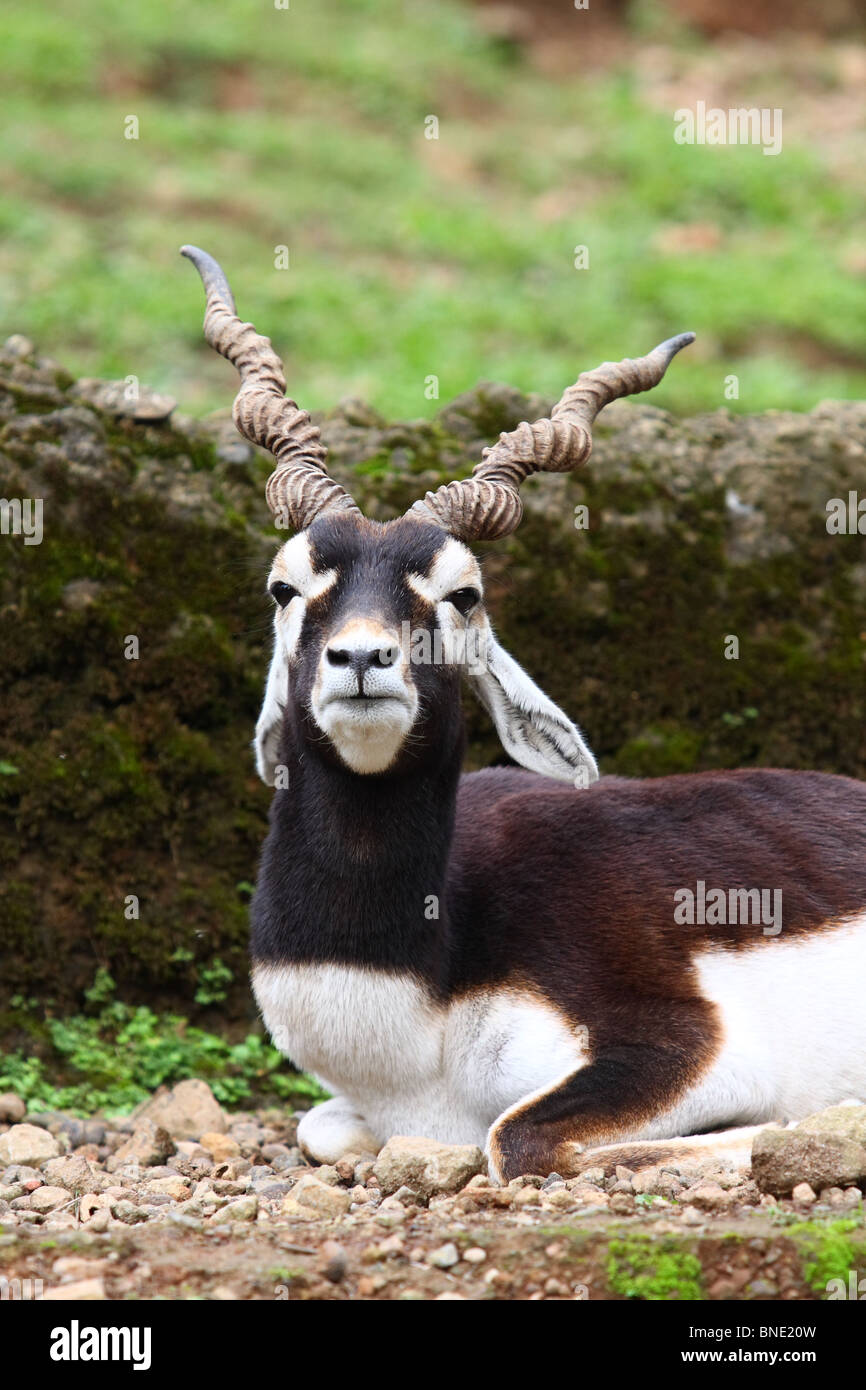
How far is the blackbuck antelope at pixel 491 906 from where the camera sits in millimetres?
5156

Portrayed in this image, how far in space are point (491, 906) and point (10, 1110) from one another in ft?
6.54

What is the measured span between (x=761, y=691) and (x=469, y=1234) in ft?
12.3

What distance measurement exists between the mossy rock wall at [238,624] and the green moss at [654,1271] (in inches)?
128

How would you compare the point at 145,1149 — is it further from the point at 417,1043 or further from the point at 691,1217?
the point at 691,1217

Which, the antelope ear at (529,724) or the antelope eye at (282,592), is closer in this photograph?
the antelope eye at (282,592)

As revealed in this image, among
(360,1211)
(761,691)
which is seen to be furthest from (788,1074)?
(761,691)

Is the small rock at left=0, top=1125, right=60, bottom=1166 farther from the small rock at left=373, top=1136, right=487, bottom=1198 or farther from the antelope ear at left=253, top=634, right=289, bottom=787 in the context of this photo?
the antelope ear at left=253, top=634, right=289, bottom=787

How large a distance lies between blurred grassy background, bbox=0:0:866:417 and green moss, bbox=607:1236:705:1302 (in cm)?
646

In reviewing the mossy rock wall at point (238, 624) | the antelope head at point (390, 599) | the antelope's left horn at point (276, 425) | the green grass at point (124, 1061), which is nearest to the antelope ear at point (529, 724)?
the antelope head at point (390, 599)

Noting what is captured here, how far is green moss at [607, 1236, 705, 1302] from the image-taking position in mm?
3725

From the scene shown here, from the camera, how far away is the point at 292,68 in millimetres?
16906

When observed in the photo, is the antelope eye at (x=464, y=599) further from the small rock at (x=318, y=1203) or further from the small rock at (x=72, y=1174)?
the small rock at (x=72, y=1174)

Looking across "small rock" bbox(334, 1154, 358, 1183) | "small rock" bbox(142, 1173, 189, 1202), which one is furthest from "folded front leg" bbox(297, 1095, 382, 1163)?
"small rock" bbox(142, 1173, 189, 1202)

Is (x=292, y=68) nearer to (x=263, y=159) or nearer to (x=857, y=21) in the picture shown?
(x=263, y=159)
